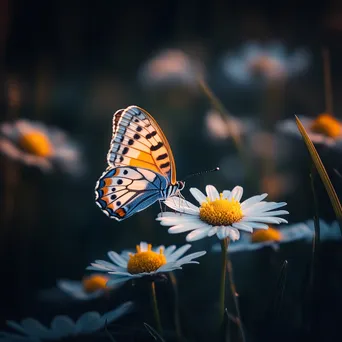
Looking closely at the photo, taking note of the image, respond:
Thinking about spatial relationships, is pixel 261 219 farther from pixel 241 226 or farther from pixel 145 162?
pixel 145 162

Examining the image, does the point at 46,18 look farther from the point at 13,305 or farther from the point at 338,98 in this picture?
the point at 13,305

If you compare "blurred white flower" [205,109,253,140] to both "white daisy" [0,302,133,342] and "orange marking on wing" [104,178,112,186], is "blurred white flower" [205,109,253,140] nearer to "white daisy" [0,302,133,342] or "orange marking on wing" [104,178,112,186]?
"orange marking on wing" [104,178,112,186]

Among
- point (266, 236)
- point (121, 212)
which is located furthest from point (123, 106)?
point (121, 212)

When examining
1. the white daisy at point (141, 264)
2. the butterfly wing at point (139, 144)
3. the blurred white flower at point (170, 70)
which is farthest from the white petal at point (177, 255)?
the blurred white flower at point (170, 70)

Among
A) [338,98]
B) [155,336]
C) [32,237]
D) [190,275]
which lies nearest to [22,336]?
[155,336]

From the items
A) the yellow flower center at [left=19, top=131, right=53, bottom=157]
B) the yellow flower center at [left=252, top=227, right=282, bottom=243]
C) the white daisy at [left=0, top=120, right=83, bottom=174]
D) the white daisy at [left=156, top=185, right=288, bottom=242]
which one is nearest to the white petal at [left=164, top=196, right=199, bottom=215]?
the white daisy at [left=156, top=185, right=288, bottom=242]

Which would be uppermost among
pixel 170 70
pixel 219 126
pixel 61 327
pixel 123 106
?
pixel 170 70

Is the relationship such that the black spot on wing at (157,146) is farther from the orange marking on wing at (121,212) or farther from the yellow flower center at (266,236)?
the yellow flower center at (266,236)

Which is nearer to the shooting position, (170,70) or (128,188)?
(128,188)
